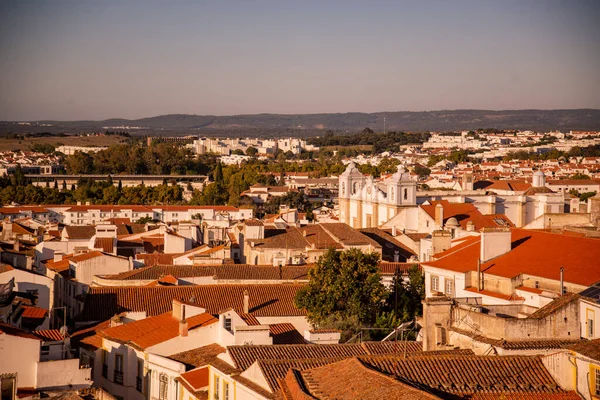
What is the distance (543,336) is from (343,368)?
15.7 feet

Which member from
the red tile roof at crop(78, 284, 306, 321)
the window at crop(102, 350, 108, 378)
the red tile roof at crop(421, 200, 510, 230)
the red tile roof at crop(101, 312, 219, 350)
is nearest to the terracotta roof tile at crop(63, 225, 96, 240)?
the red tile roof at crop(421, 200, 510, 230)

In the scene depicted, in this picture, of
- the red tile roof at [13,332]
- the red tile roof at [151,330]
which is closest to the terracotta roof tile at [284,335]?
the red tile roof at [151,330]

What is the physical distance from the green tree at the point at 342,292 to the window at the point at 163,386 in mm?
6380

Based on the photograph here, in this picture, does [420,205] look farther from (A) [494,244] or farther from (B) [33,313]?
(B) [33,313]

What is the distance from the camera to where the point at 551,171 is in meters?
142

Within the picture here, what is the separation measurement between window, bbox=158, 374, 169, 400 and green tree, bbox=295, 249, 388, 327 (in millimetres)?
6380

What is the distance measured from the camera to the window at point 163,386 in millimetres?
19719

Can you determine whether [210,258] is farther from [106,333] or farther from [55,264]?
[106,333]

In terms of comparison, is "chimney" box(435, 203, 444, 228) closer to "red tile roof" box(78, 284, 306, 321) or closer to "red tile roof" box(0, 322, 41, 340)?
"red tile roof" box(78, 284, 306, 321)

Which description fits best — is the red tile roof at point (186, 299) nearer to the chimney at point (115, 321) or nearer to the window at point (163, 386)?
the chimney at point (115, 321)

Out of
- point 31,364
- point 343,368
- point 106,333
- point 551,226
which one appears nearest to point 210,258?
point 551,226

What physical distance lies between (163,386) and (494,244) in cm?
1021

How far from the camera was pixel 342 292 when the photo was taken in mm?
27766

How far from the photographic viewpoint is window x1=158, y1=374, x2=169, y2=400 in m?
19.7
